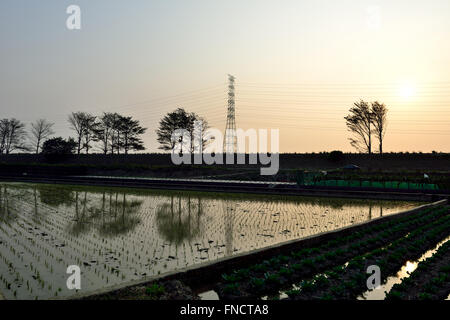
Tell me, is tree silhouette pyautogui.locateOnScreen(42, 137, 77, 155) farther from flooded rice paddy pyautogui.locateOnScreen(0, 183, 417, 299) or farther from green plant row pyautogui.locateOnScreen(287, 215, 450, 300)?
green plant row pyautogui.locateOnScreen(287, 215, 450, 300)

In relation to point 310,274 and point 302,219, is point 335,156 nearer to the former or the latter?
point 302,219

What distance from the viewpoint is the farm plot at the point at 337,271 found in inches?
→ 253

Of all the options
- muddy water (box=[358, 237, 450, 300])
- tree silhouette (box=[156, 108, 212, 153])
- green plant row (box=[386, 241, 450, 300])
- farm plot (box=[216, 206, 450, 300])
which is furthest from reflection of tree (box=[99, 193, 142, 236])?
tree silhouette (box=[156, 108, 212, 153])

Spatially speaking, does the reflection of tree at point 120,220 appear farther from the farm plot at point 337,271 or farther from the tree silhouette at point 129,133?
the tree silhouette at point 129,133

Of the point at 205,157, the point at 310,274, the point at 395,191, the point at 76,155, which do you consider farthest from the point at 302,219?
the point at 76,155

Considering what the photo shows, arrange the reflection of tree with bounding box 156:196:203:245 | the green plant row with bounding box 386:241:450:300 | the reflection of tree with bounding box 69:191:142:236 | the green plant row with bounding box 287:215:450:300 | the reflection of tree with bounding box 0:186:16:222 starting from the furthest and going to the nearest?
the reflection of tree with bounding box 0:186:16:222 < the reflection of tree with bounding box 69:191:142:236 < the reflection of tree with bounding box 156:196:203:245 < the green plant row with bounding box 287:215:450:300 < the green plant row with bounding box 386:241:450:300

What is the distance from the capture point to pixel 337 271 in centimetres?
743

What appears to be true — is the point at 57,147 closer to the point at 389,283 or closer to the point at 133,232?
the point at 133,232

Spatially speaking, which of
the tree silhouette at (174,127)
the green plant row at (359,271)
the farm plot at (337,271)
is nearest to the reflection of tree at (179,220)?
the farm plot at (337,271)

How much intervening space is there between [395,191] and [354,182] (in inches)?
114

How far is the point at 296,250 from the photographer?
30.6 feet

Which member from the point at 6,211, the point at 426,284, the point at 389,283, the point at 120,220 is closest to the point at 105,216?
the point at 120,220

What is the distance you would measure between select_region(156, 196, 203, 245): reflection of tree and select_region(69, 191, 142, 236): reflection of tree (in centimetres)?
104

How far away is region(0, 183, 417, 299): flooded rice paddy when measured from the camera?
730 cm
